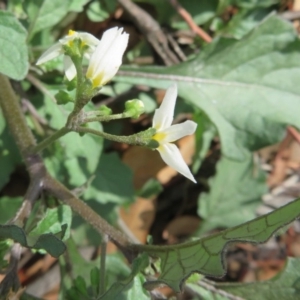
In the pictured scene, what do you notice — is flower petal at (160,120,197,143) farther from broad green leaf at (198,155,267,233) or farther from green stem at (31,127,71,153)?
broad green leaf at (198,155,267,233)

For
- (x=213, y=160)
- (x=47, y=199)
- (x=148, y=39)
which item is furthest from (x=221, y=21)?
(x=47, y=199)

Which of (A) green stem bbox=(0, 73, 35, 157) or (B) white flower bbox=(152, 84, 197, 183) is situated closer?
(B) white flower bbox=(152, 84, 197, 183)

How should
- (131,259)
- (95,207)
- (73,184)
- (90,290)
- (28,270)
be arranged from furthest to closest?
(28,270)
(95,207)
(73,184)
(90,290)
(131,259)

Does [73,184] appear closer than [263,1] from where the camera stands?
Yes

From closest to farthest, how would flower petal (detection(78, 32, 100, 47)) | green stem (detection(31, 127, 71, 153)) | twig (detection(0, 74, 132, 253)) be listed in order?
1. green stem (detection(31, 127, 71, 153))
2. flower petal (detection(78, 32, 100, 47))
3. twig (detection(0, 74, 132, 253))

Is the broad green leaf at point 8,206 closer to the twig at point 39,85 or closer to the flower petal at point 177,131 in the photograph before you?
the twig at point 39,85

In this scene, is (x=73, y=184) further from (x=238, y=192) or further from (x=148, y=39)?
(x=238, y=192)

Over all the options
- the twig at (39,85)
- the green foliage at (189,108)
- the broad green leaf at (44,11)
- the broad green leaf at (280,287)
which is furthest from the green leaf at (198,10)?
the broad green leaf at (280,287)

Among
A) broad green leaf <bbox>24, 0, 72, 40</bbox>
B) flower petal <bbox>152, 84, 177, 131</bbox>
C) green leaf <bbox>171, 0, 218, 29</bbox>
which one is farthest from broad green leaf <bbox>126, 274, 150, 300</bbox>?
green leaf <bbox>171, 0, 218, 29</bbox>
